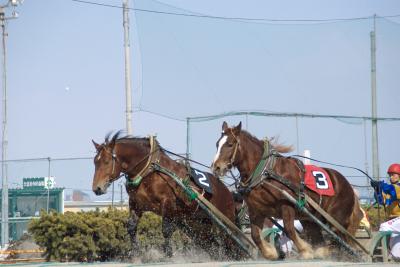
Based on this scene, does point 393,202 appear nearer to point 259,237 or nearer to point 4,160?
point 259,237

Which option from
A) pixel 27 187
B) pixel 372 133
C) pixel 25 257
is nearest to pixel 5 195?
pixel 27 187

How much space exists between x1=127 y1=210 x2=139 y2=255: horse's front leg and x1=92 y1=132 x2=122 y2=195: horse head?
60 centimetres

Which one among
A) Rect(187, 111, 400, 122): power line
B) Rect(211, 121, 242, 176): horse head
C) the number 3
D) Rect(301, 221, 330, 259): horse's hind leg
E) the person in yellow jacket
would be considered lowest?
Rect(301, 221, 330, 259): horse's hind leg

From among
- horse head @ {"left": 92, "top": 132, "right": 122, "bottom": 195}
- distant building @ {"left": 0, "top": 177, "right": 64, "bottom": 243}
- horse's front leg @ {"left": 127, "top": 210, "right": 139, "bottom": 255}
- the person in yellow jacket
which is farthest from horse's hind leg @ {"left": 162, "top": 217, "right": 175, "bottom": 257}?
distant building @ {"left": 0, "top": 177, "right": 64, "bottom": 243}

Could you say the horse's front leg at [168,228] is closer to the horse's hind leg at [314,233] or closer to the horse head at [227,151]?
the horse head at [227,151]

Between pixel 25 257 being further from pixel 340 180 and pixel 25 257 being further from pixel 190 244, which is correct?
pixel 340 180

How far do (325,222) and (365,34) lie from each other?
931cm

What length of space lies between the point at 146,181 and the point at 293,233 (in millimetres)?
2266

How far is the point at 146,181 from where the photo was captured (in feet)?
44.4

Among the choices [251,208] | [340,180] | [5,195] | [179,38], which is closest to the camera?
[251,208]

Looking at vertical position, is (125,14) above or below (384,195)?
above

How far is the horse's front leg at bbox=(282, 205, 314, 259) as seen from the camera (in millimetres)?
12633

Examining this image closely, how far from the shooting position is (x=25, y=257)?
17188 millimetres

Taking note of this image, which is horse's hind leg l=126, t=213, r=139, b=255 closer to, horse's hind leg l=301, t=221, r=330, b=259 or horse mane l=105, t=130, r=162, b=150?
horse mane l=105, t=130, r=162, b=150
